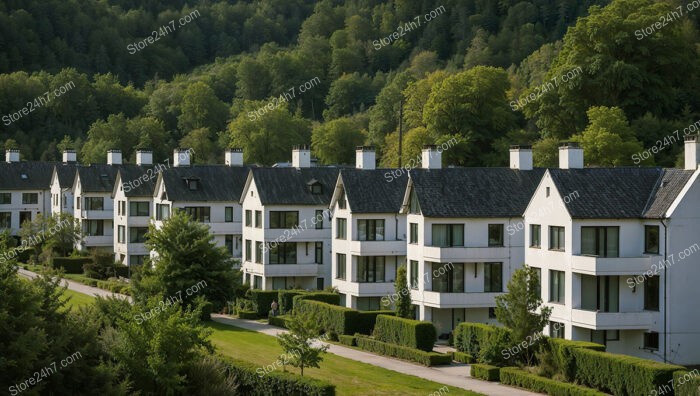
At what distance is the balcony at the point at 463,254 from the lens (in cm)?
5528

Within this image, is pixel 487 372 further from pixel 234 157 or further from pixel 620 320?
pixel 234 157

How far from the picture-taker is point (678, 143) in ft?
270

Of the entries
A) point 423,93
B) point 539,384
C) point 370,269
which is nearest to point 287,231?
point 370,269

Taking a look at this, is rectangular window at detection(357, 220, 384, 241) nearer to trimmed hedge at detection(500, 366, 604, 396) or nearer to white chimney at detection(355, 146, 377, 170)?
white chimney at detection(355, 146, 377, 170)

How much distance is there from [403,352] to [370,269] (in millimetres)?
13105

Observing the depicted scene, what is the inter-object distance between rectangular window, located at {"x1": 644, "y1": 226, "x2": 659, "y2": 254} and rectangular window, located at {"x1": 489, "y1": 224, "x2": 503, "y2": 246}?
9964mm

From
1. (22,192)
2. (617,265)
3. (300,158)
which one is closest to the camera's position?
(617,265)

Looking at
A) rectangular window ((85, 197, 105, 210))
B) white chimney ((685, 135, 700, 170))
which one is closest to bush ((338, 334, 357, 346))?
white chimney ((685, 135, 700, 170))

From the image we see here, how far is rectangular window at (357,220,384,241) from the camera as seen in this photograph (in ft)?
204

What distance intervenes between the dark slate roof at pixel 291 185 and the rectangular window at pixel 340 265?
7402 millimetres

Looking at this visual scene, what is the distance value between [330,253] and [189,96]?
292 feet

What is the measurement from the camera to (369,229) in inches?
2445

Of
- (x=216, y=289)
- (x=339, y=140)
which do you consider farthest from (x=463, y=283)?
(x=339, y=140)

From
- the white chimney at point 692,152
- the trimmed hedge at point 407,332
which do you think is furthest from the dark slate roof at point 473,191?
the white chimney at point 692,152
